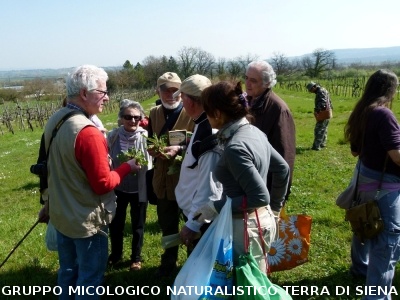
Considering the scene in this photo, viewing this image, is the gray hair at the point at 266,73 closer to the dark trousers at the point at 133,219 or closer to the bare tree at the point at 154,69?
the dark trousers at the point at 133,219

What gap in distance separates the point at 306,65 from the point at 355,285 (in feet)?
286

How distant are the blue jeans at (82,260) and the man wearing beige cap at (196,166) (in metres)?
0.74

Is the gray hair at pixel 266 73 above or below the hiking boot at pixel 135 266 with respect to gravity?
above

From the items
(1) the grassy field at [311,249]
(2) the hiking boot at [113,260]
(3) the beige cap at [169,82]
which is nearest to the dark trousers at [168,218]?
(1) the grassy field at [311,249]

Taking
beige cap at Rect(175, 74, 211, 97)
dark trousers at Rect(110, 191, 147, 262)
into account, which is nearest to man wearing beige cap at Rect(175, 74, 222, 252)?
beige cap at Rect(175, 74, 211, 97)

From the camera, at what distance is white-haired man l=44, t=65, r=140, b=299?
2.71m

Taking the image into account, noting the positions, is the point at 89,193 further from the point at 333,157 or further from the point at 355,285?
the point at 333,157

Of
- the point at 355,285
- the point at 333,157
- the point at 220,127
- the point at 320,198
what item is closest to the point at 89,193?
the point at 220,127

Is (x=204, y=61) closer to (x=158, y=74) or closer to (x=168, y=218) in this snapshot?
(x=158, y=74)

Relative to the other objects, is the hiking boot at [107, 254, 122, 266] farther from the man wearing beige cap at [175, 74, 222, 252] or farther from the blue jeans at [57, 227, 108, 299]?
the man wearing beige cap at [175, 74, 222, 252]

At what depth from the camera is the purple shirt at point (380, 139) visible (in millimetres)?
3027

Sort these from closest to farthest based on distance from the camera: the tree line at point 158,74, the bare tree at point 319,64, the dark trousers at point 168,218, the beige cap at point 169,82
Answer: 1. the beige cap at point 169,82
2. the dark trousers at point 168,218
3. the tree line at point 158,74
4. the bare tree at point 319,64

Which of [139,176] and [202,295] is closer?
[202,295]

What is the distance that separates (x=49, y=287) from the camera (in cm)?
416
